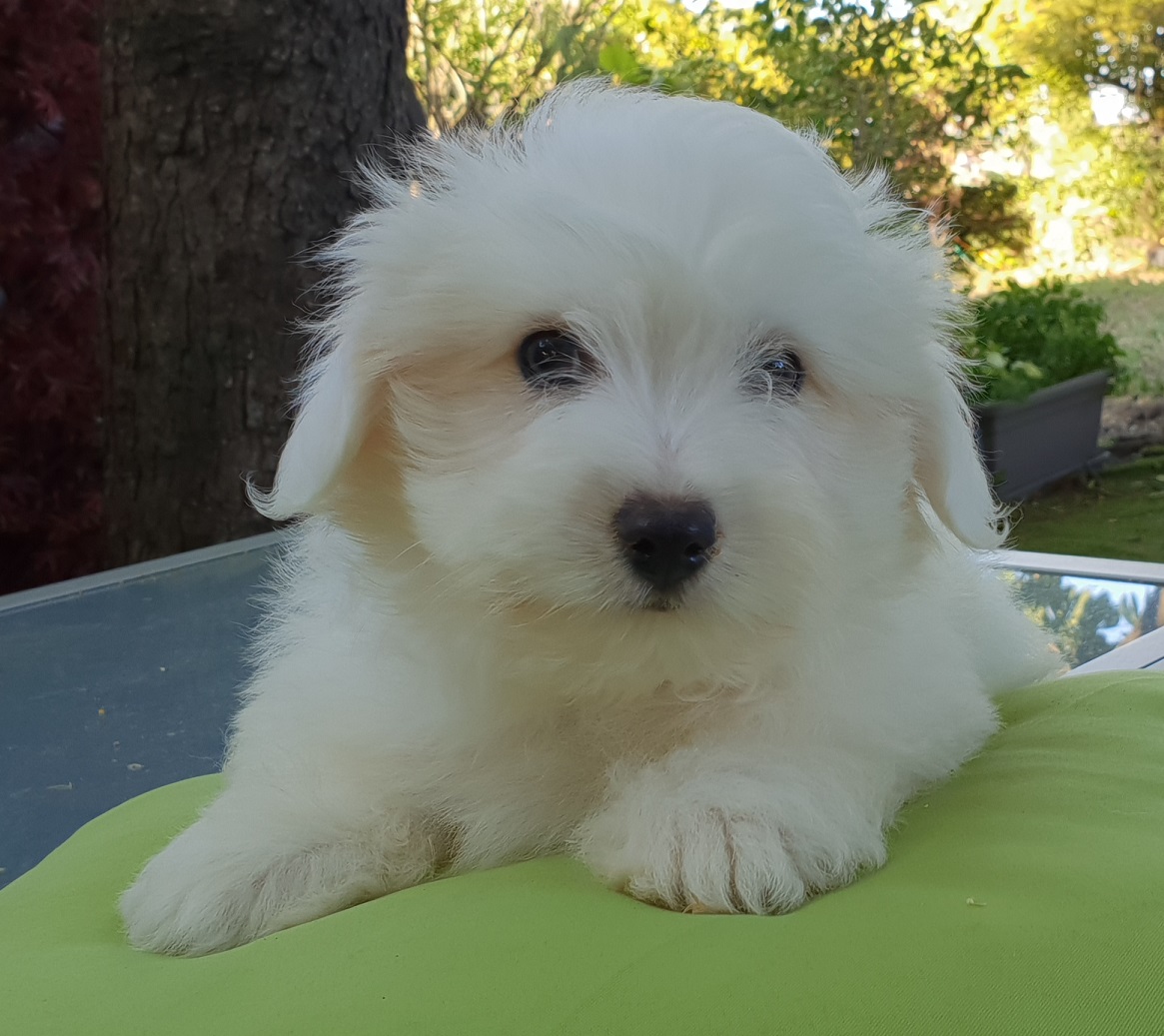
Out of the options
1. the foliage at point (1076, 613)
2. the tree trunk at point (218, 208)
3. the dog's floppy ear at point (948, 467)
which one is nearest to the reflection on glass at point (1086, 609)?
the foliage at point (1076, 613)

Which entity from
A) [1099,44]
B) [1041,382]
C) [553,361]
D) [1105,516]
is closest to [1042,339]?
[1041,382]

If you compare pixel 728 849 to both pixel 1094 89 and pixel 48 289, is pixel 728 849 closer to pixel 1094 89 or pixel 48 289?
pixel 48 289

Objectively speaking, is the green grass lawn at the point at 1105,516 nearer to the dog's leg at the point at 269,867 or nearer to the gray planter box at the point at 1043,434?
the gray planter box at the point at 1043,434

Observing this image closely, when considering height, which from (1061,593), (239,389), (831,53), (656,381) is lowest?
(1061,593)

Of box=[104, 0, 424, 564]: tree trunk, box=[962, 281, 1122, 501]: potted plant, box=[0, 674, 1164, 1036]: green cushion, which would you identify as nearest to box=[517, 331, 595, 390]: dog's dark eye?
box=[0, 674, 1164, 1036]: green cushion

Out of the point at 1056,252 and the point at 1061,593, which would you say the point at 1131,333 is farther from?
the point at 1061,593

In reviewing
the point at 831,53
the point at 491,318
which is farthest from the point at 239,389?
the point at 831,53
